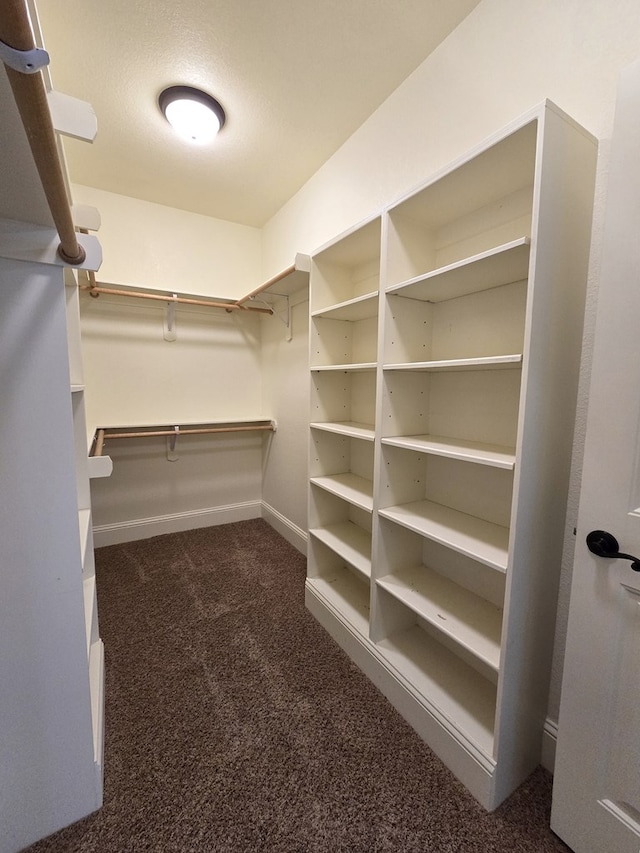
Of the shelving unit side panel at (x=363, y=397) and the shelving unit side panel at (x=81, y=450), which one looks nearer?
the shelving unit side panel at (x=81, y=450)

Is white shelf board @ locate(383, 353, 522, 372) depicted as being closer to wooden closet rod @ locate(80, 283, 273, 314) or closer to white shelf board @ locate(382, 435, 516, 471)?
white shelf board @ locate(382, 435, 516, 471)

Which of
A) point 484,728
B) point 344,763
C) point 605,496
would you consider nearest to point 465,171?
point 605,496

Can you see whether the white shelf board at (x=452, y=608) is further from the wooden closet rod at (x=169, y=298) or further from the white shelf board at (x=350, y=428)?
the wooden closet rod at (x=169, y=298)

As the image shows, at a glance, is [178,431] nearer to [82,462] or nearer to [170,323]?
[170,323]

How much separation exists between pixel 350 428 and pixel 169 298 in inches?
71.8

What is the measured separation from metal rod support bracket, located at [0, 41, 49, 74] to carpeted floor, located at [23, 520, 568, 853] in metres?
1.76

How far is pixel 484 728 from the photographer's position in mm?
1208

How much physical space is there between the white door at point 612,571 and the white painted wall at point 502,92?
244mm

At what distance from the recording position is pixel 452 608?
4.60ft

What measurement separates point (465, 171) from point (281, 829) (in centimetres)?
212

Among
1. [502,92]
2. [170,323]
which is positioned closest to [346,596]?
[502,92]

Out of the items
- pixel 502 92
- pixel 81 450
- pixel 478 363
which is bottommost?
pixel 81 450

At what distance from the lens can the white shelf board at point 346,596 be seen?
5.81ft

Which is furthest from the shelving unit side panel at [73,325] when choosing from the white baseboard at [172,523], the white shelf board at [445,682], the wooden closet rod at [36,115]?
the white baseboard at [172,523]
